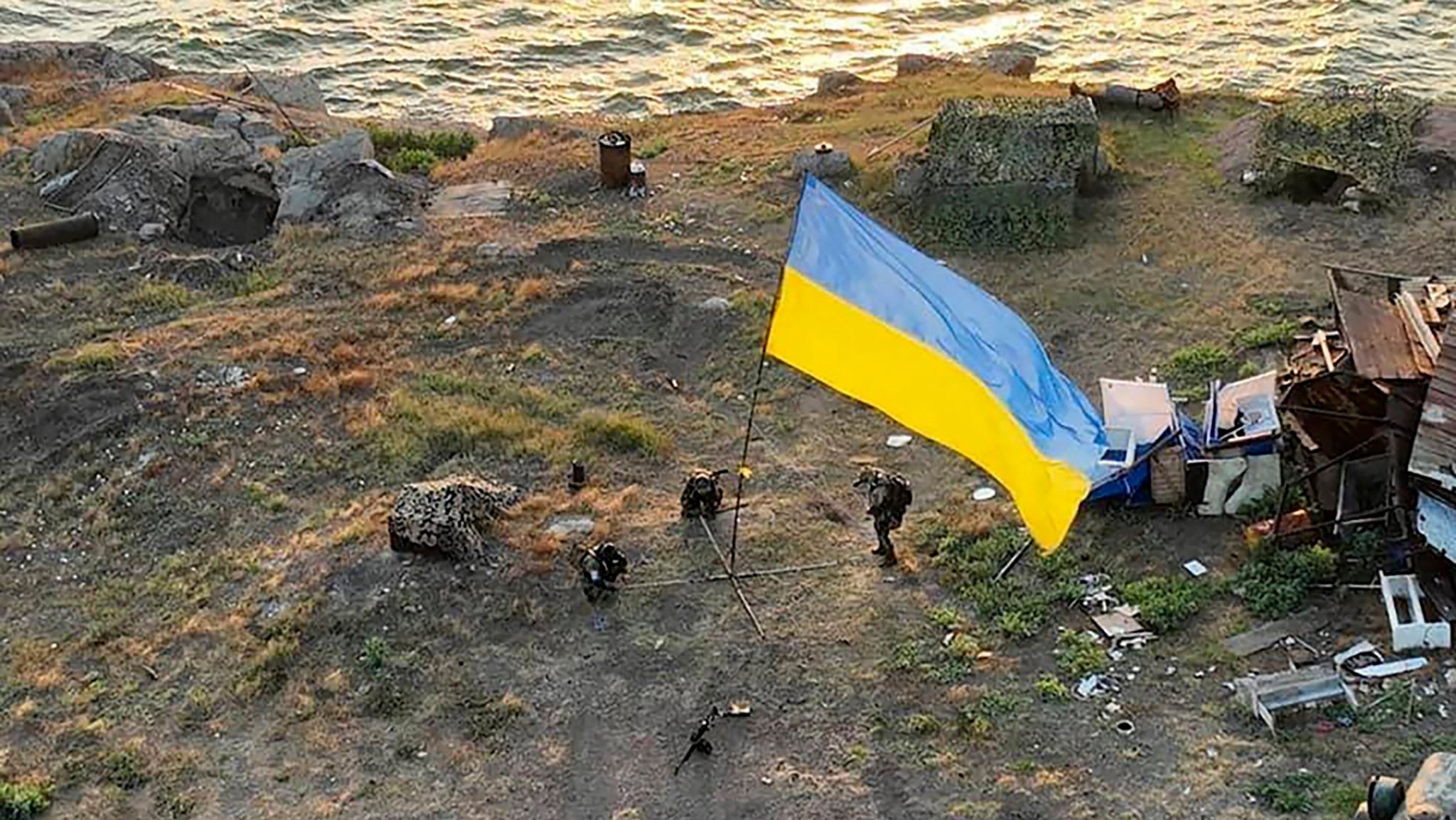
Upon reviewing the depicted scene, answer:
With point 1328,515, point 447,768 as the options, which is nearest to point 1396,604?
point 1328,515

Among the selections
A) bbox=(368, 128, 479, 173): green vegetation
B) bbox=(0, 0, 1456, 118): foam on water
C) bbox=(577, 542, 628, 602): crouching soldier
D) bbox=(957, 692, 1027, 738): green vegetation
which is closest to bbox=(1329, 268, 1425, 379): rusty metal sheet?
bbox=(957, 692, 1027, 738): green vegetation

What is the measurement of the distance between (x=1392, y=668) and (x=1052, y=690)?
2.72 metres

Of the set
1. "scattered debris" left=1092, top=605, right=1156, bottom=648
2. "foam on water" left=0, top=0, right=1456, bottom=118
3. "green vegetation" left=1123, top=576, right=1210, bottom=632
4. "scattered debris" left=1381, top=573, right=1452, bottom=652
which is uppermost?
"scattered debris" left=1381, top=573, right=1452, bottom=652

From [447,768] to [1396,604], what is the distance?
803 cm

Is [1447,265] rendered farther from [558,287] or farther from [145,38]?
[145,38]

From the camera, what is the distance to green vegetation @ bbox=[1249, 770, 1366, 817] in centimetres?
1061

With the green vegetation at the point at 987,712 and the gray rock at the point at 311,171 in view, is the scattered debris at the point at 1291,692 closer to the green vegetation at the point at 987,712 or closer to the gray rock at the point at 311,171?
the green vegetation at the point at 987,712

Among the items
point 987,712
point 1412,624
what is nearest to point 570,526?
point 987,712

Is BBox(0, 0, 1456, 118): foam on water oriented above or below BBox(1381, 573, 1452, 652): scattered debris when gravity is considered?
below

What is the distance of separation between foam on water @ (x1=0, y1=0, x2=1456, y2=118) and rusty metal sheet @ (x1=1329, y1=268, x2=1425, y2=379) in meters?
17.6

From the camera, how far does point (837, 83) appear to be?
29.5 meters

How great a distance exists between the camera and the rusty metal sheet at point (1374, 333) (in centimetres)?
1319

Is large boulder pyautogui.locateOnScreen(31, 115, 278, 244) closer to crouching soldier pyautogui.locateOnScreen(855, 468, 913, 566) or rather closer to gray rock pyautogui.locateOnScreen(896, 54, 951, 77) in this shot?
gray rock pyautogui.locateOnScreen(896, 54, 951, 77)

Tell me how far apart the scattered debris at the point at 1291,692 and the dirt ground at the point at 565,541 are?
191 mm
